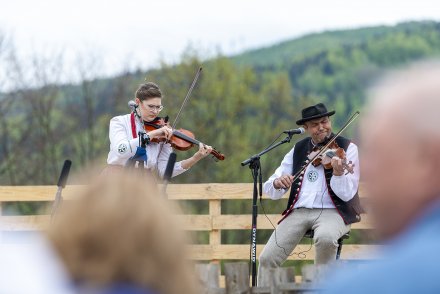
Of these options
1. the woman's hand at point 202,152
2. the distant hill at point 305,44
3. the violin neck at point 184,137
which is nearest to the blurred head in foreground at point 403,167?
the woman's hand at point 202,152

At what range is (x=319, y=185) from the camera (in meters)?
6.63

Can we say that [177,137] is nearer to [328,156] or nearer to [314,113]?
[314,113]

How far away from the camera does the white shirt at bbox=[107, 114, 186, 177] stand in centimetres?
661

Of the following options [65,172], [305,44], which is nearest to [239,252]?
[65,172]

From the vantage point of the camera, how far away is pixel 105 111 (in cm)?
2355

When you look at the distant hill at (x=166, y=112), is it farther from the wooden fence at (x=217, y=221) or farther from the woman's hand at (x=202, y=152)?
the woman's hand at (x=202, y=152)

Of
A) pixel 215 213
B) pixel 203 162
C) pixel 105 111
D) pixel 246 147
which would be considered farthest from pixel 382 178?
pixel 105 111

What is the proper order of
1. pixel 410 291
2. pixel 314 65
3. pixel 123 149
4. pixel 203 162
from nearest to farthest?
pixel 410 291, pixel 123 149, pixel 203 162, pixel 314 65

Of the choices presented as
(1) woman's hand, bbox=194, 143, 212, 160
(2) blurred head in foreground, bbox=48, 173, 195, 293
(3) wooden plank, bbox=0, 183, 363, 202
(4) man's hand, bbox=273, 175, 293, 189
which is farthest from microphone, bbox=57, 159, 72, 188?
(2) blurred head in foreground, bbox=48, 173, 195, 293

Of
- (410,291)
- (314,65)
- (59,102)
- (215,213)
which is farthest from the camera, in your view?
(314,65)

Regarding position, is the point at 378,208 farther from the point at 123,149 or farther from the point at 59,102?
the point at 59,102

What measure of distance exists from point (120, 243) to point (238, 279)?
3.37 metres

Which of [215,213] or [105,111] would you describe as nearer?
[215,213]

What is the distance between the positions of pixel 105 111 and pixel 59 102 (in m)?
1.21
